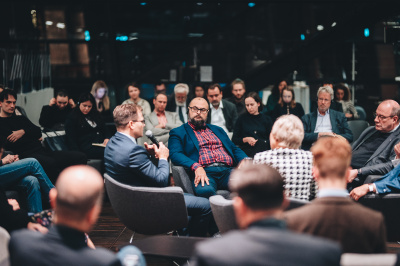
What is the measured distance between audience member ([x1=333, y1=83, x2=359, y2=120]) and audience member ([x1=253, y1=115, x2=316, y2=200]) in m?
4.52

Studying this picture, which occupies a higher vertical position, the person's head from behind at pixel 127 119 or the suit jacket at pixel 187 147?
the person's head from behind at pixel 127 119

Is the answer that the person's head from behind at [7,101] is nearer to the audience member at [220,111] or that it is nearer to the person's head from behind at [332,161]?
the audience member at [220,111]

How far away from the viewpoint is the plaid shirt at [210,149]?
196 inches

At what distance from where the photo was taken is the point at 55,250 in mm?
1975

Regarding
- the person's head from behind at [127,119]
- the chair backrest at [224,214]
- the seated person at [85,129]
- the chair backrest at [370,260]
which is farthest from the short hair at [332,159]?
the seated person at [85,129]

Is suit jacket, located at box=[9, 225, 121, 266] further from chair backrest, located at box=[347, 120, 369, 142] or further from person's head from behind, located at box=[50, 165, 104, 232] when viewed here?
chair backrest, located at box=[347, 120, 369, 142]

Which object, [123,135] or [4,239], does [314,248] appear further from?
[123,135]

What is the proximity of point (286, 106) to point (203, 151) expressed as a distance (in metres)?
2.69

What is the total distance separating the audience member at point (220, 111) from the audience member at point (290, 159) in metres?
3.46

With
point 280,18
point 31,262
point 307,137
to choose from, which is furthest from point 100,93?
point 31,262

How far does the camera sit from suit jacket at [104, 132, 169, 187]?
3840 mm

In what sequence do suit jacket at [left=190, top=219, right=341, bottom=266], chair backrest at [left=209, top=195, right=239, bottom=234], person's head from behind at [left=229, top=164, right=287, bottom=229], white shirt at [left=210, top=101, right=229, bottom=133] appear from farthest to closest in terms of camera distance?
white shirt at [left=210, top=101, right=229, bottom=133] < chair backrest at [left=209, top=195, right=239, bottom=234] < person's head from behind at [left=229, top=164, right=287, bottom=229] < suit jacket at [left=190, top=219, right=341, bottom=266]

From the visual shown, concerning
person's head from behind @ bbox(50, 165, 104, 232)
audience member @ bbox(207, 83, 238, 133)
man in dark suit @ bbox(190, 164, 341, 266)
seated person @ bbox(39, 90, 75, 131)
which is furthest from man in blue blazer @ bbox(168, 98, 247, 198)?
man in dark suit @ bbox(190, 164, 341, 266)

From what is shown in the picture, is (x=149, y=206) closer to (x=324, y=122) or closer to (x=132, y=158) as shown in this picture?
(x=132, y=158)
